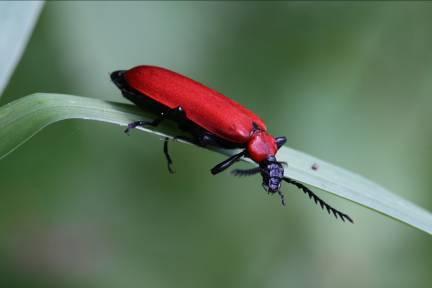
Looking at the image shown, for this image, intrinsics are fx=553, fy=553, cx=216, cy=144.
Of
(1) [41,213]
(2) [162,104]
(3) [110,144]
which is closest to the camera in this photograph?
(2) [162,104]

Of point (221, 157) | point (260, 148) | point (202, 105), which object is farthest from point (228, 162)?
point (221, 157)

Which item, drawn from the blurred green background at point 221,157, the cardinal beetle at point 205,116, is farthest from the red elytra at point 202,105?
the blurred green background at point 221,157

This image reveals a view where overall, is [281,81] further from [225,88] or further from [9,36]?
[9,36]

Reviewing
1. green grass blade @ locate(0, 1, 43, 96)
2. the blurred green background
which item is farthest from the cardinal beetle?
the blurred green background

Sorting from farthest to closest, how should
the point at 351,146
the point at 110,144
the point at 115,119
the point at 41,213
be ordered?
the point at 351,146
the point at 110,144
the point at 41,213
the point at 115,119

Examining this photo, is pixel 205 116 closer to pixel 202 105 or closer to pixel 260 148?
pixel 202 105

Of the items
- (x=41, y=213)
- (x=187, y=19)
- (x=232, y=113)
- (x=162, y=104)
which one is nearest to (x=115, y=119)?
(x=162, y=104)

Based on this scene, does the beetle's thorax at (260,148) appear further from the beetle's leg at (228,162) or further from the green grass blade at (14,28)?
the green grass blade at (14,28)
